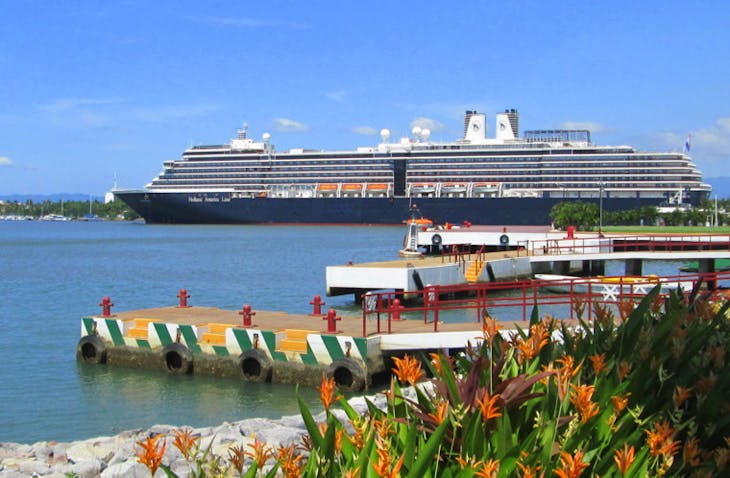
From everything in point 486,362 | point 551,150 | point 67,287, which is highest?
point 551,150

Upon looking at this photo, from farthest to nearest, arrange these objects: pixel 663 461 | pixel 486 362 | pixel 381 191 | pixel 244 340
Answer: pixel 381 191
pixel 244 340
pixel 486 362
pixel 663 461

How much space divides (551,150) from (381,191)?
A: 1791 centimetres

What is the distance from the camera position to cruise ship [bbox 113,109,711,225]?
8788 cm

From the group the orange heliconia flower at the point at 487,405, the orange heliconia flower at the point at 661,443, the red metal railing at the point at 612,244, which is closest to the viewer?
the orange heliconia flower at the point at 487,405

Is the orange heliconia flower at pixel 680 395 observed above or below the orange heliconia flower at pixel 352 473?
above

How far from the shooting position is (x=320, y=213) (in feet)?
320

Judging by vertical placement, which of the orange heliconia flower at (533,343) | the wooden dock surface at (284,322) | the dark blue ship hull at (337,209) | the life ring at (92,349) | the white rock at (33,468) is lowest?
the life ring at (92,349)

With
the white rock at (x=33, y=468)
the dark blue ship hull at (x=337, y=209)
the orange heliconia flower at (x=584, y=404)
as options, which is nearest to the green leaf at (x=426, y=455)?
the orange heliconia flower at (x=584, y=404)

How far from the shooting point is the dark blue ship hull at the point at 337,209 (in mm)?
89000

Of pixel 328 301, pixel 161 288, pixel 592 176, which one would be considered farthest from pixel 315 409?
pixel 592 176

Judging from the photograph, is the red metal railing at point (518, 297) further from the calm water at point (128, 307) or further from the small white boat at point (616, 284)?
the calm water at point (128, 307)

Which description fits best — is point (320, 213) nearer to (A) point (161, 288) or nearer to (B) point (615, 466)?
(A) point (161, 288)

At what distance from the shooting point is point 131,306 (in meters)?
28.8

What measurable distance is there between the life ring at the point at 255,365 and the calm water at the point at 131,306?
0.60 ft
